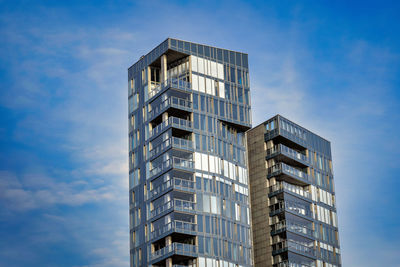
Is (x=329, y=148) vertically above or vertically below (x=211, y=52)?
below

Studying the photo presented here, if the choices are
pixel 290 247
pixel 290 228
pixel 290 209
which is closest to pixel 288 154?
pixel 290 209

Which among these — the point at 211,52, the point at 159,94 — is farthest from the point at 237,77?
the point at 159,94

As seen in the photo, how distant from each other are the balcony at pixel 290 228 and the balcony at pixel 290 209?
2.00 meters

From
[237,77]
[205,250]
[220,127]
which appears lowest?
[205,250]

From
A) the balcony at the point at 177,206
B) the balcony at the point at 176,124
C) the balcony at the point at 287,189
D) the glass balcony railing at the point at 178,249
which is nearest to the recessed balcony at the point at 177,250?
the glass balcony railing at the point at 178,249

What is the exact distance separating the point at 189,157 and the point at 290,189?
2506cm

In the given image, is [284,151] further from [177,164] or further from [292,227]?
[177,164]

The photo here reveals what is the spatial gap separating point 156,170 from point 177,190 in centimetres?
700

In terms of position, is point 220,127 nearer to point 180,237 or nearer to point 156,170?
point 156,170

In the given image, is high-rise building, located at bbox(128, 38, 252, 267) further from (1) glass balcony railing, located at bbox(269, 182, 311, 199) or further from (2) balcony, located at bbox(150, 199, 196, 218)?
(1) glass balcony railing, located at bbox(269, 182, 311, 199)

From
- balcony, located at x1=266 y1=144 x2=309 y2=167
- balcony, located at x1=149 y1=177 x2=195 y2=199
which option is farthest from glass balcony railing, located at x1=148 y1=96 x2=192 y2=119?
balcony, located at x1=266 y1=144 x2=309 y2=167

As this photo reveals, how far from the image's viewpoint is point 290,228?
128 meters

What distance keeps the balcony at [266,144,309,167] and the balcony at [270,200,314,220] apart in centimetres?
837

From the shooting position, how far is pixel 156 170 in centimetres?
11825
